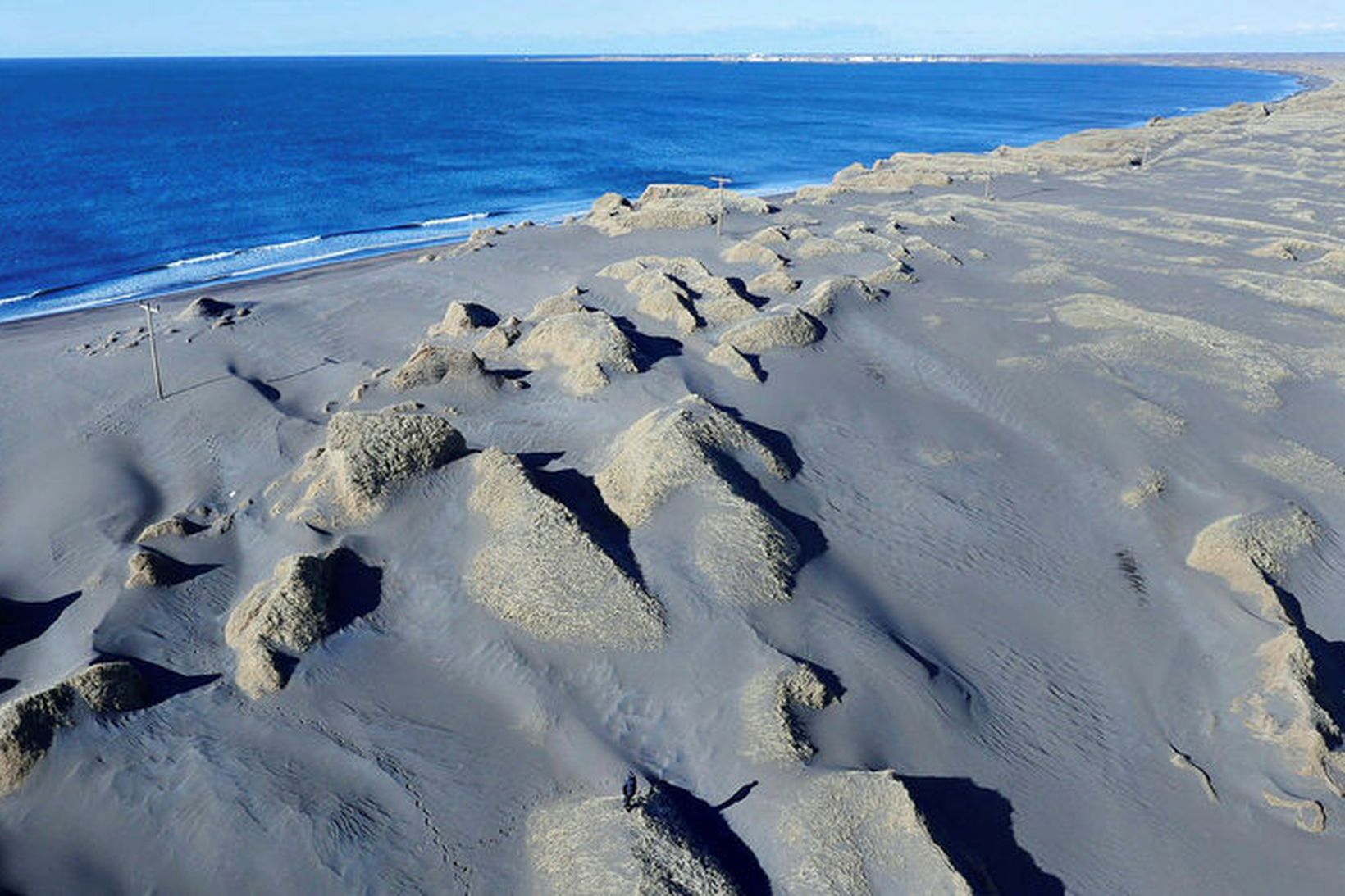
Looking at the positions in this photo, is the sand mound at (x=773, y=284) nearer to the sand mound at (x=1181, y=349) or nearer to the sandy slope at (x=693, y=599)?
the sandy slope at (x=693, y=599)

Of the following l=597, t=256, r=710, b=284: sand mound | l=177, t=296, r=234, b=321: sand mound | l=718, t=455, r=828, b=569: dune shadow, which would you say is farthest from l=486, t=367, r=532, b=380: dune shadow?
l=177, t=296, r=234, b=321: sand mound

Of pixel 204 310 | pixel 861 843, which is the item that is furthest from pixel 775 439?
pixel 204 310

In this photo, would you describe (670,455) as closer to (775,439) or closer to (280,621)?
(775,439)

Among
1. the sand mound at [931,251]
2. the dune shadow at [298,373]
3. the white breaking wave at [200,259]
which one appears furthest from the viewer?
the white breaking wave at [200,259]

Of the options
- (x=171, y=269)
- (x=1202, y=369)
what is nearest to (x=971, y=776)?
(x=1202, y=369)

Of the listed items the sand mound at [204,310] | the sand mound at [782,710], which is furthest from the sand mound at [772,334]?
the sand mound at [204,310]

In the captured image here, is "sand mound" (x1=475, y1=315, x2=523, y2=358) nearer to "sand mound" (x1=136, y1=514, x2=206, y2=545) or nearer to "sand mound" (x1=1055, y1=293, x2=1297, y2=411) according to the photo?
"sand mound" (x1=136, y1=514, x2=206, y2=545)
